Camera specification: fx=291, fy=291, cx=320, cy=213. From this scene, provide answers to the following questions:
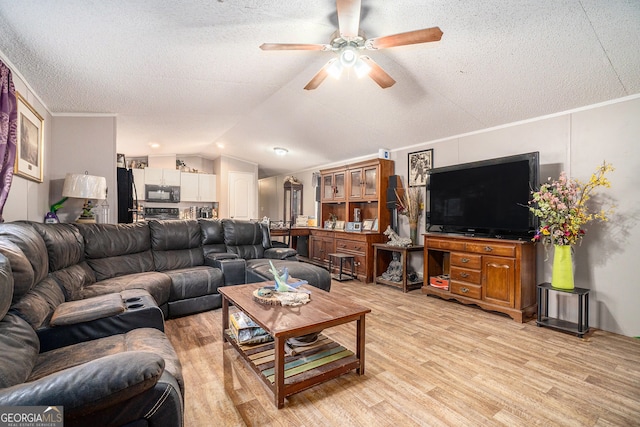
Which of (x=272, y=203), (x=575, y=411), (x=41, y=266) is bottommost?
(x=575, y=411)

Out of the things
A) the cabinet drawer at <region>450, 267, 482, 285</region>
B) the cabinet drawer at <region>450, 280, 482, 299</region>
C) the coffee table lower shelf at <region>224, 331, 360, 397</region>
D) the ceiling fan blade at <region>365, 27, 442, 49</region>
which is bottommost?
the coffee table lower shelf at <region>224, 331, 360, 397</region>

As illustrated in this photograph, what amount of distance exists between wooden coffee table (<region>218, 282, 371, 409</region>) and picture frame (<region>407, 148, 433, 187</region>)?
2.90 meters

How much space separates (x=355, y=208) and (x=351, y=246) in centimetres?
81

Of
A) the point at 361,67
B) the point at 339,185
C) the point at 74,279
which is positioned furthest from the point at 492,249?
the point at 74,279

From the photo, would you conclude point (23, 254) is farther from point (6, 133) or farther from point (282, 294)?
point (282, 294)

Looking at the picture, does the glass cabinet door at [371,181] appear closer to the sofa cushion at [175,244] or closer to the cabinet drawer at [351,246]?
the cabinet drawer at [351,246]

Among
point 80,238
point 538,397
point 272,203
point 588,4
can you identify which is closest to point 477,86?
point 588,4

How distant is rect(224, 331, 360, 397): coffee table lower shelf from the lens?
1753 millimetres

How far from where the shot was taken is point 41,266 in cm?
182

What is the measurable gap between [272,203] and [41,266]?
676cm

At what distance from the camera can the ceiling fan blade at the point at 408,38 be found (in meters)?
1.80

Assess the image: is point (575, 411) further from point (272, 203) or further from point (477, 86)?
point (272, 203)

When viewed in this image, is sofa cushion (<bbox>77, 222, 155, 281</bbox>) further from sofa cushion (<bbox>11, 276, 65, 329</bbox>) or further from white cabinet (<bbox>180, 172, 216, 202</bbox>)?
white cabinet (<bbox>180, 172, 216, 202</bbox>)

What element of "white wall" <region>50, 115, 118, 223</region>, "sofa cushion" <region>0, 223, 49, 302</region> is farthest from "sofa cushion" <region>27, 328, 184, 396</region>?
"white wall" <region>50, 115, 118, 223</region>
